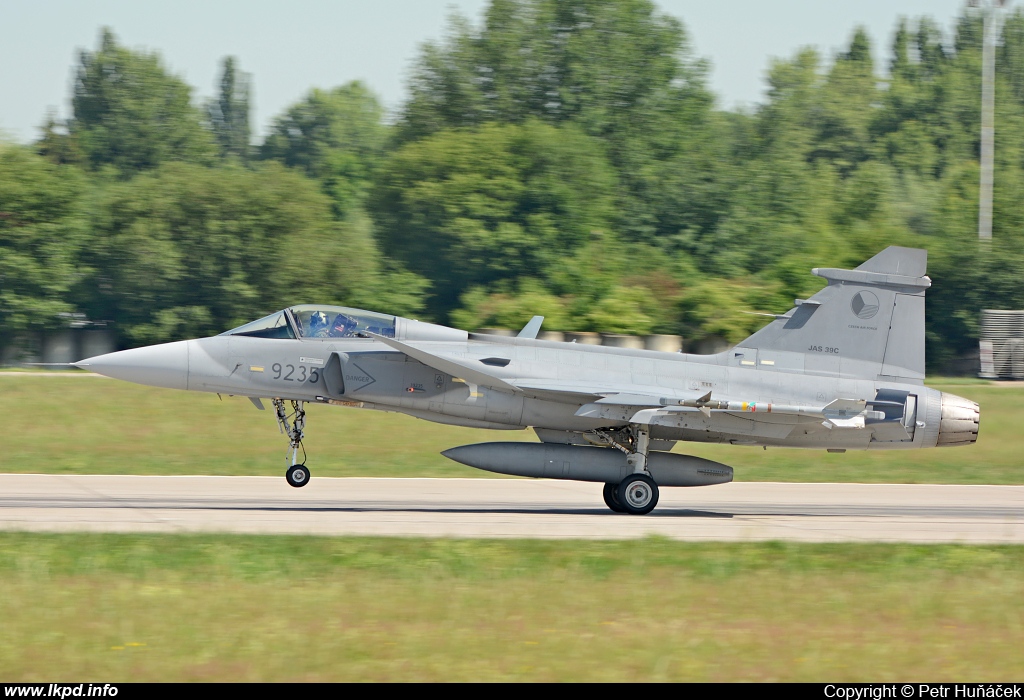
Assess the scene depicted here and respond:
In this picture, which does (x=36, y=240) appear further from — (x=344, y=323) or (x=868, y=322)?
(x=868, y=322)

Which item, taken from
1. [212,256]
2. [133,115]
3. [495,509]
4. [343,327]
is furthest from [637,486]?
[133,115]

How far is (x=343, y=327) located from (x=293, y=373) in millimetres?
979

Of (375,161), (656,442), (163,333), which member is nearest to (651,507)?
(656,442)

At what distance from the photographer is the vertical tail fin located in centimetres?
1647

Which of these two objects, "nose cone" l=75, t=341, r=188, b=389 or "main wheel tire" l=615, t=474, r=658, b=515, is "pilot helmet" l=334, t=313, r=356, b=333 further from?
"main wheel tire" l=615, t=474, r=658, b=515

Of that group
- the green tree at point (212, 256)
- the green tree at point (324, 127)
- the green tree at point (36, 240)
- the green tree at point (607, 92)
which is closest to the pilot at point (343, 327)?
the green tree at point (212, 256)

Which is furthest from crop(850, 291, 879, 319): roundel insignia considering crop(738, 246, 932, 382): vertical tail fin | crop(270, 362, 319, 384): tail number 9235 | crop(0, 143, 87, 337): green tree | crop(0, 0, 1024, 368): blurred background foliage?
crop(0, 143, 87, 337): green tree

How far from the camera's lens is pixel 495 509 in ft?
53.3

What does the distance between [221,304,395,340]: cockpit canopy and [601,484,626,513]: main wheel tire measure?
3.89 m

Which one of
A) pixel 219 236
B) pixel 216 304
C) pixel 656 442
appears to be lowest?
pixel 656 442
